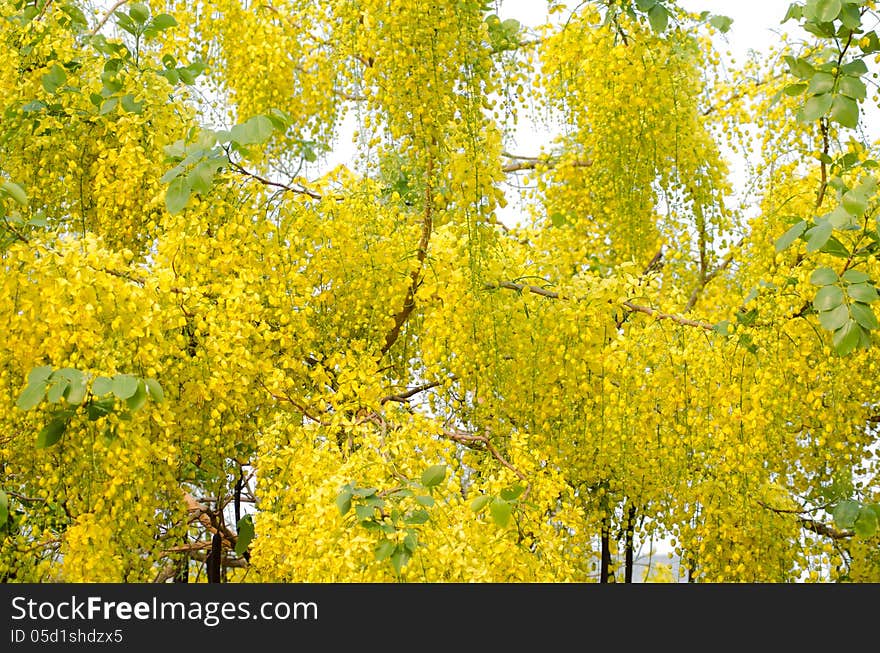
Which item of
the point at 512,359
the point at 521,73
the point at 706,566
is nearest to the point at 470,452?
the point at 512,359

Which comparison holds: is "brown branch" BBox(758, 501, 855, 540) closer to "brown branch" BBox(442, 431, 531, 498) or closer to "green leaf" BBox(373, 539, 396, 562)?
"brown branch" BBox(442, 431, 531, 498)

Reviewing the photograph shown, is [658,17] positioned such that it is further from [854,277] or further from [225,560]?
[225,560]

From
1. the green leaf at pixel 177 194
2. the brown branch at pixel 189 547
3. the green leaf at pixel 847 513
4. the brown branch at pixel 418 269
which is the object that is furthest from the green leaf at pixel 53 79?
the green leaf at pixel 847 513

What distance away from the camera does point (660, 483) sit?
2359mm

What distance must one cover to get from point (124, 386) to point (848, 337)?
109cm

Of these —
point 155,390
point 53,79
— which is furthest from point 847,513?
point 53,79

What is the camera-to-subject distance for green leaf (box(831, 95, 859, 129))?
1.62 m

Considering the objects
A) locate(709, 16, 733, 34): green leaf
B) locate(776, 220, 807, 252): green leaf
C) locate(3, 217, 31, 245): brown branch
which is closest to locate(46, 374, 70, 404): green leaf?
locate(3, 217, 31, 245): brown branch

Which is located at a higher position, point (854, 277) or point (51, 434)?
point (854, 277)

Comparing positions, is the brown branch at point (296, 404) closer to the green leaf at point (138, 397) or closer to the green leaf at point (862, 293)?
the green leaf at point (138, 397)

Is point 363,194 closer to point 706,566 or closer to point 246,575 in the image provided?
point 246,575

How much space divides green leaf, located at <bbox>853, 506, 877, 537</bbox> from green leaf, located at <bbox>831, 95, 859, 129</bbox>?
85cm

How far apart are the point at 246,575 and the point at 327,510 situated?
62cm

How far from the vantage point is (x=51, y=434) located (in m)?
1.93
